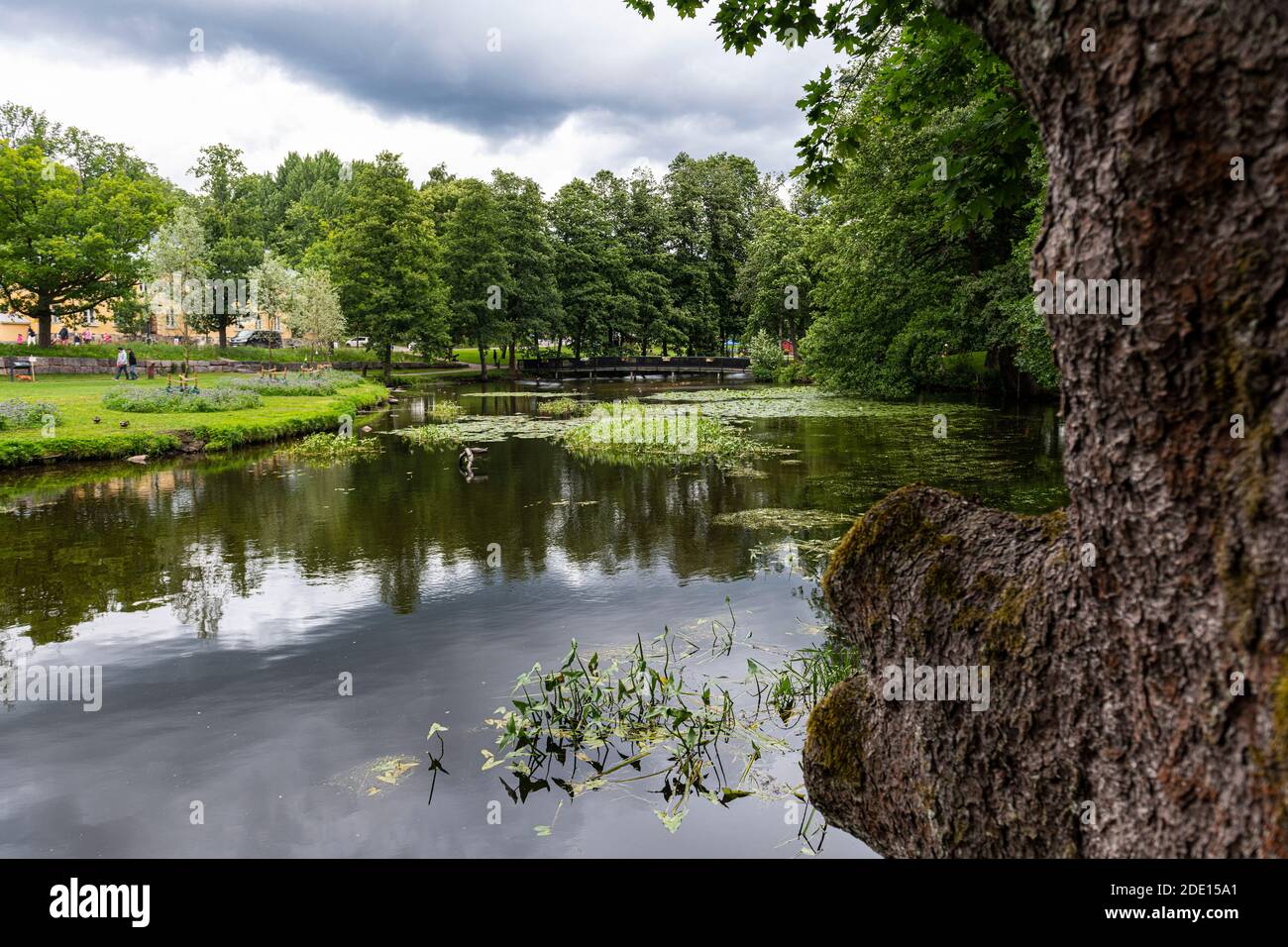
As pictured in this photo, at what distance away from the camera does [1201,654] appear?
2496 millimetres

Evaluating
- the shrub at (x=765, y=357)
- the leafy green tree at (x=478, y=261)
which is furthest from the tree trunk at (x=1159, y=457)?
the leafy green tree at (x=478, y=261)

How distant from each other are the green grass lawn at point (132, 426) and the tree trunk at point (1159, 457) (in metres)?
25.4

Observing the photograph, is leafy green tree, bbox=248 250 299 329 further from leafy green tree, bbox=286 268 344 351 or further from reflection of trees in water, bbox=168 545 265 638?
reflection of trees in water, bbox=168 545 265 638

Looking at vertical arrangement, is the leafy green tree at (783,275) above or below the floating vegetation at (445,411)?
above

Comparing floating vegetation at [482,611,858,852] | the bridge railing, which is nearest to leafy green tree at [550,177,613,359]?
the bridge railing

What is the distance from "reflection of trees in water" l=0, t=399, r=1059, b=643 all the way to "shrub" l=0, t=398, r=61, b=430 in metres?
5.72

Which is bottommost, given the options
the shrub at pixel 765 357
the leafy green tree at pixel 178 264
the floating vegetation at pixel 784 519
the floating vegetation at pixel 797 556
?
the floating vegetation at pixel 797 556

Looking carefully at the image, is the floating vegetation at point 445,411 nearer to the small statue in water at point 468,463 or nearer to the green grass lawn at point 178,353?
the small statue in water at point 468,463

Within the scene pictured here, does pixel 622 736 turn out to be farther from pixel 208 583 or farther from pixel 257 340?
pixel 257 340

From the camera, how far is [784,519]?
15.4m

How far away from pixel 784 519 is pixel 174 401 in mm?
25170

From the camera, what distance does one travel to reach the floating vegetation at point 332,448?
2458cm

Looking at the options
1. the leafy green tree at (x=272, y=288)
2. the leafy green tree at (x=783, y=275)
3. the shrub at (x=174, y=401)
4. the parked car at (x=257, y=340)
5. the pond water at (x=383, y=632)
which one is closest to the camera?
the pond water at (x=383, y=632)

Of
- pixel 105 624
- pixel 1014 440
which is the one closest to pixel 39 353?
pixel 105 624
